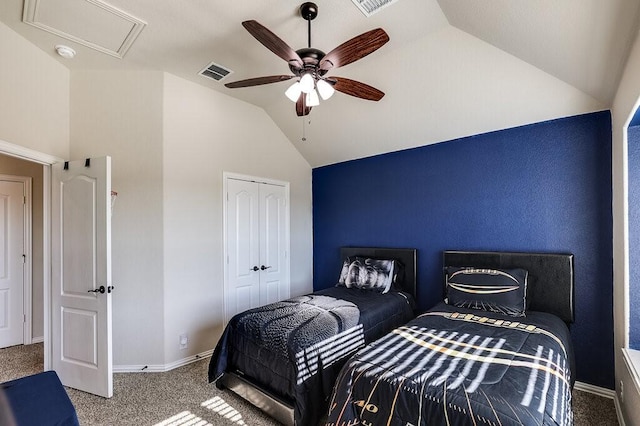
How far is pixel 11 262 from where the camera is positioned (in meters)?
3.80

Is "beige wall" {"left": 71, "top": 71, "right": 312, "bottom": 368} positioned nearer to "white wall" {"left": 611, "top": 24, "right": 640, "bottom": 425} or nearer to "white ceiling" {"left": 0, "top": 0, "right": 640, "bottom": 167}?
"white ceiling" {"left": 0, "top": 0, "right": 640, "bottom": 167}

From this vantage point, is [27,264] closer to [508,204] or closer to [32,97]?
[32,97]

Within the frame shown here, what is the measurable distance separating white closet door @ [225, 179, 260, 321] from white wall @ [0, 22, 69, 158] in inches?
67.4

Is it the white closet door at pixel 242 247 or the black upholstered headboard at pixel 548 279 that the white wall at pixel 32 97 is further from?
the black upholstered headboard at pixel 548 279

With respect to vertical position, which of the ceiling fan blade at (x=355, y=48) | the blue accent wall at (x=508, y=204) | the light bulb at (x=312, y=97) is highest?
the ceiling fan blade at (x=355, y=48)

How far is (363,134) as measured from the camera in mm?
3900

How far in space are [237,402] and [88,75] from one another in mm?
3426

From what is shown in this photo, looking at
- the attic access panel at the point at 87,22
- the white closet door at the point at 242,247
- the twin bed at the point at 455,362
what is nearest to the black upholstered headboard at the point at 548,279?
the twin bed at the point at 455,362

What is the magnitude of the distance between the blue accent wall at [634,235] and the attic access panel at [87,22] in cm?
371

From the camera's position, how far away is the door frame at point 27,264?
12.6 ft

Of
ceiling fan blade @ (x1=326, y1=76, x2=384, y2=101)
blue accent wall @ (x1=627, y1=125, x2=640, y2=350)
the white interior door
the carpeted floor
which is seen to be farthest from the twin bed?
the white interior door

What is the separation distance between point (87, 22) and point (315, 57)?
1.86 metres

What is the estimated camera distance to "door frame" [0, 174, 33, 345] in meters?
3.84

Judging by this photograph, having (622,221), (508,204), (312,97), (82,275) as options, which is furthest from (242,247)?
(622,221)
